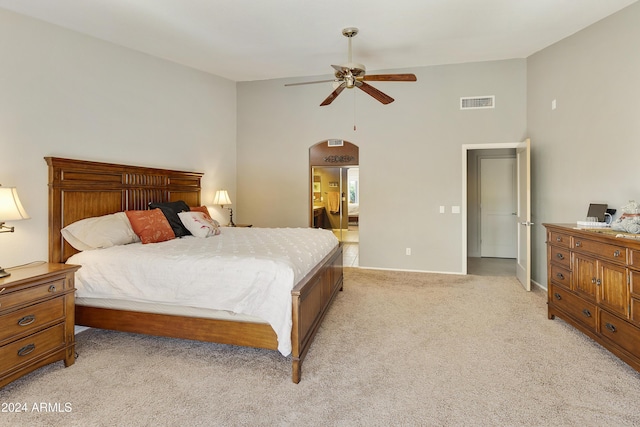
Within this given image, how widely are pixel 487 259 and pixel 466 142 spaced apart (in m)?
2.58

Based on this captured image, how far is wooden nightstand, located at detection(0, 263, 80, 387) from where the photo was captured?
6.84ft

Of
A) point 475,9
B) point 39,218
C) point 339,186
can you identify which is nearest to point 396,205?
point 339,186

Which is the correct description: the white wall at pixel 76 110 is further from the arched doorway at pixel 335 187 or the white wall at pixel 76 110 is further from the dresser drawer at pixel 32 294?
the arched doorway at pixel 335 187

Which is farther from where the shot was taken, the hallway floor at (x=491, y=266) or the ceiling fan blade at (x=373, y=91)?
the hallway floor at (x=491, y=266)

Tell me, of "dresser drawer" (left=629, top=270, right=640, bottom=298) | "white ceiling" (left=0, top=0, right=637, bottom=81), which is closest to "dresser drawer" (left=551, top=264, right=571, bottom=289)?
"dresser drawer" (left=629, top=270, right=640, bottom=298)

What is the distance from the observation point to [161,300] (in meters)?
2.54

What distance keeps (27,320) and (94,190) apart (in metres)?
1.57

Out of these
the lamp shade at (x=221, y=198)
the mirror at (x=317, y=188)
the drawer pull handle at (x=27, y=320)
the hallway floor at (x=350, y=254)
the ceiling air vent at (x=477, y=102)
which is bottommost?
the hallway floor at (x=350, y=254)

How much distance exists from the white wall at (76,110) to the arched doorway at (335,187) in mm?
2018

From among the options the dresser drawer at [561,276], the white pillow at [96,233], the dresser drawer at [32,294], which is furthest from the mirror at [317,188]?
the dresser drawer at [32,294]

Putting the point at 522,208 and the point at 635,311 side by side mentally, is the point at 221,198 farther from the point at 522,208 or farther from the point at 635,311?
the point at 635,311

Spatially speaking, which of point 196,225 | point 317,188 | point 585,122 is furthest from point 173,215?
point 585,122

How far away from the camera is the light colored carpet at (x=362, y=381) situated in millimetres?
1904

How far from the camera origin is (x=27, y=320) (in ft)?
7.20
